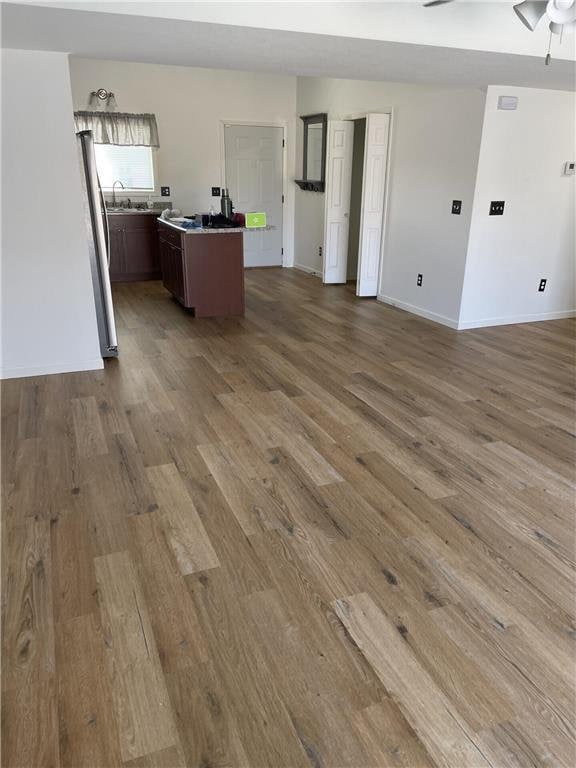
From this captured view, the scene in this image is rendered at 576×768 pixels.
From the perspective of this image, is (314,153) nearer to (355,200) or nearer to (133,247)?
(355,200)

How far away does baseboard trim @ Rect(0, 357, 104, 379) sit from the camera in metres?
4.01

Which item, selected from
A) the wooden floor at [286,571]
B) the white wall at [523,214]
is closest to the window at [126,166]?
the wooden floor at [286,571]

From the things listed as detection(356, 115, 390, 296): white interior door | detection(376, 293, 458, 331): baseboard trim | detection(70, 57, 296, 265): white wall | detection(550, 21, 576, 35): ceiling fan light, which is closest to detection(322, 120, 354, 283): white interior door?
detection(356, 115, 390, 296): white interior door

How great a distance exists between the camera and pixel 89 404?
360cm

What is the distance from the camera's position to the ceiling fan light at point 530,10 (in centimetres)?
265

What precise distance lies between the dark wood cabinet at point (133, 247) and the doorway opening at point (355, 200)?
91.7 inches

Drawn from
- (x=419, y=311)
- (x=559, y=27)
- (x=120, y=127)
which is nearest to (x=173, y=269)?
(x=120, y=127)

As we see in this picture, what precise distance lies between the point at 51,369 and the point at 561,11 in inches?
150

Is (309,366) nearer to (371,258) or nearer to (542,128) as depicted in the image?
(371,258)

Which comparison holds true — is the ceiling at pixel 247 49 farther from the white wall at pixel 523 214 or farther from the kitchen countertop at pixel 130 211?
the kitchen countertop at pixel 130 211

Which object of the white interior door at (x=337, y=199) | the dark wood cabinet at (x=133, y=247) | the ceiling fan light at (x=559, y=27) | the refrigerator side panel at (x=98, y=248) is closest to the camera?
the ceiling fan light at (x=559, y=27)

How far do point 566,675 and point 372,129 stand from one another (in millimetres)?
5701

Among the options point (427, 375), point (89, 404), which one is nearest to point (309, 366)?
point (427, 375)

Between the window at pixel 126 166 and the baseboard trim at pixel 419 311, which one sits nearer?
the baseboard trim at pixel 419 311
